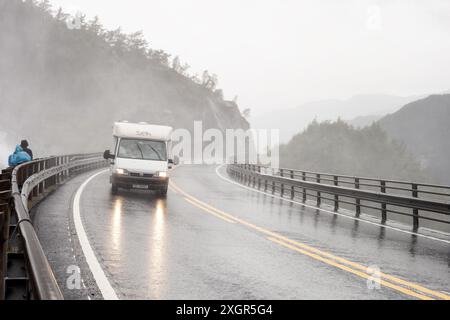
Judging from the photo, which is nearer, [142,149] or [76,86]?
[142,149]

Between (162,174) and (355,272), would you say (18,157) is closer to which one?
(162,174)

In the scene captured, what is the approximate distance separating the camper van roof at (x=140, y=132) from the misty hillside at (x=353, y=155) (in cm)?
14579

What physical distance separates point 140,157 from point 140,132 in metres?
1.12

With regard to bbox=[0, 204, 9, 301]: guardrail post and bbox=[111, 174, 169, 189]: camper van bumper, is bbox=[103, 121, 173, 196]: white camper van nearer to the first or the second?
bbox=[111, 174, 169, 189]: camper van bumper

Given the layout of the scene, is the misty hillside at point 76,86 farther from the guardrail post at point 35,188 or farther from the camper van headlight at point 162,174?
the guardrail post at point 35,188

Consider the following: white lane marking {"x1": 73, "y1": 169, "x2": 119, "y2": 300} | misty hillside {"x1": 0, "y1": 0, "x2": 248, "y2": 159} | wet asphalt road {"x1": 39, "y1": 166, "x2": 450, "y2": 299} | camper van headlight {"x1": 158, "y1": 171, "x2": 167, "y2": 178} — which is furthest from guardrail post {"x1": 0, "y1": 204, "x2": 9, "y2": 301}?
misty hillside {"x1": 0, "y1": 0, "x2": 248, "y2": 159}

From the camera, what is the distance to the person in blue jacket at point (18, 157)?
53.8 ft

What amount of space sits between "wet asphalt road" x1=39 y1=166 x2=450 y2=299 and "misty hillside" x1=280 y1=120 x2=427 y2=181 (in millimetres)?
151658

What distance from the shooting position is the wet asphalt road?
674 cm

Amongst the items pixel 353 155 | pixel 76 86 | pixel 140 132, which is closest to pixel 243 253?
pixel 140 132

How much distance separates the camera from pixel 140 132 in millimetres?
20719
